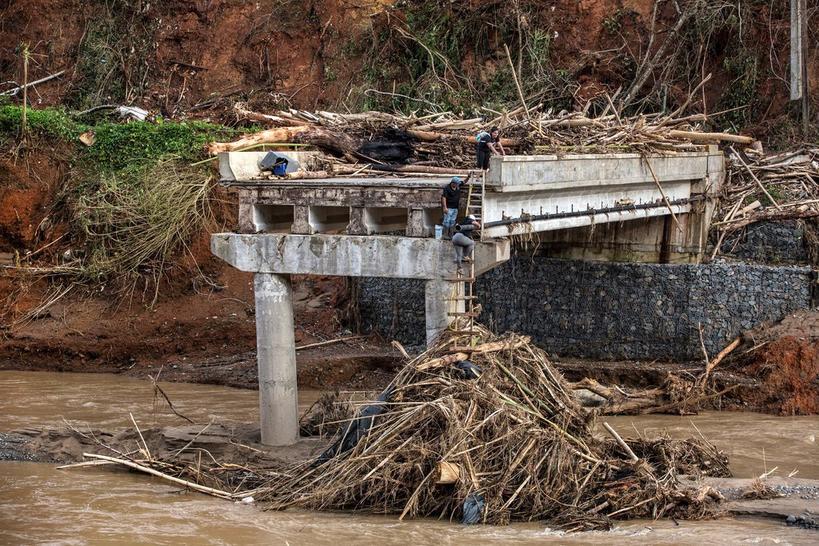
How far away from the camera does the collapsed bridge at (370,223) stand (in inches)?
598

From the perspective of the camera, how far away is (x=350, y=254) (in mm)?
15898

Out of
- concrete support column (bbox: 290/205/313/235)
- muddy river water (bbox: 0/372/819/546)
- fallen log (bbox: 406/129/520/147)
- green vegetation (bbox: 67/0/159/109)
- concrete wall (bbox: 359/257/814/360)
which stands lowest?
muddy river water (bbox: 0/372/819/546)

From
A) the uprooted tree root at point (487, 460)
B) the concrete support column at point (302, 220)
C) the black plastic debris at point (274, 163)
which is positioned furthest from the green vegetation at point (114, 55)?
the uprooted tree root at point (487, 460)

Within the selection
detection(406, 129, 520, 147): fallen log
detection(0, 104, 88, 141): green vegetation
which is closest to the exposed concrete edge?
detection(406, 129, 520, 147): fallen log

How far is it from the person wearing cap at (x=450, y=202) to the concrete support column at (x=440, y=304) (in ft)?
2.01

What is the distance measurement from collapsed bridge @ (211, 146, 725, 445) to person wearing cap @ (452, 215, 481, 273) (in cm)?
17

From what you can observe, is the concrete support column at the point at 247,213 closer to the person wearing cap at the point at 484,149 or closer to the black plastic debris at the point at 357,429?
the person wearing cap at the point at 484,149

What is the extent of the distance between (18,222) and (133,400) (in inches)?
323

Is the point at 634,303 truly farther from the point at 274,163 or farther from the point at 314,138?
the point at 274,163

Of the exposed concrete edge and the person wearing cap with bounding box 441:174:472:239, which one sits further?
the exposed concrete edge

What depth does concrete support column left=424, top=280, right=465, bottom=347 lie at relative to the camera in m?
15.0

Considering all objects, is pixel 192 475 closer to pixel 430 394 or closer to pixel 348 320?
pixel 430 394

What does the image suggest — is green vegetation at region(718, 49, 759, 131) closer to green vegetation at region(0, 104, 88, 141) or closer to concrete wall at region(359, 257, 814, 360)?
concrete wall at region(359, 257, 814, 360)

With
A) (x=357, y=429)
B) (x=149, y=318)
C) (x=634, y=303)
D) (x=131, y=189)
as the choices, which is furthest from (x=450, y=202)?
(x=131, y=189)
